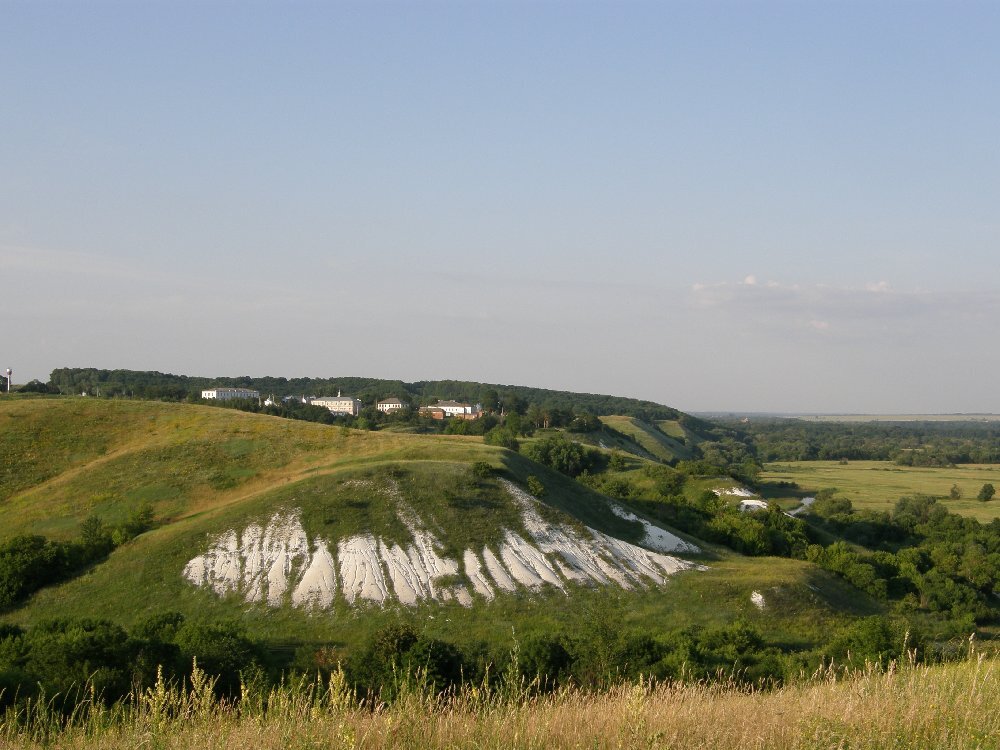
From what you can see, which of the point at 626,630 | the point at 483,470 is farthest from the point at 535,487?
the point at 626,630

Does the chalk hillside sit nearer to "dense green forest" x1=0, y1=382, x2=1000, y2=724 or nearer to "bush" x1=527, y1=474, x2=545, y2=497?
"bush" x1=527, y1=474, x2=545, y2=497

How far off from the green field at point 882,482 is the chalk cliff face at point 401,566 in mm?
70403

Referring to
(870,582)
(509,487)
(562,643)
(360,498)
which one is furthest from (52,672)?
(870,582)

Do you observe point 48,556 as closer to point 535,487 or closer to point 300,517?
point 300,517

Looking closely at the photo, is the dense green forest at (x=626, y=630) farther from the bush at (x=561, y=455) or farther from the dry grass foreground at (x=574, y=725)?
the dry grass foreground at (x=574, y=725)

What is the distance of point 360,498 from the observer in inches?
2135

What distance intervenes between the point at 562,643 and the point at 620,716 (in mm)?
Result: 26691

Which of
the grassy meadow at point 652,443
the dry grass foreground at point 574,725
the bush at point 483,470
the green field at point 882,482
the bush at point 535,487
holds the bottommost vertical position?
the green field at point 882,482

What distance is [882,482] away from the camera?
149 m

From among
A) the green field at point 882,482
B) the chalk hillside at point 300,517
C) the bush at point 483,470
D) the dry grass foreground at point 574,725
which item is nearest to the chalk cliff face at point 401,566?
the chalk hillside at point 300,517

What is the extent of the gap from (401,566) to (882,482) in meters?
130

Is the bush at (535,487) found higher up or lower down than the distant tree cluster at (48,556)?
higher up

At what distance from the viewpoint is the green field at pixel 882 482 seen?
11894cm

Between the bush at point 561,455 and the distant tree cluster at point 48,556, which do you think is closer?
the distant tree cluster at point 48,556
